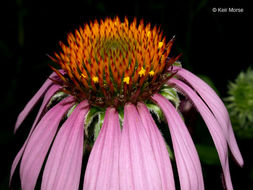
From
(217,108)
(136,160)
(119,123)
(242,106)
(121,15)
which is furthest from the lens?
(121,15)

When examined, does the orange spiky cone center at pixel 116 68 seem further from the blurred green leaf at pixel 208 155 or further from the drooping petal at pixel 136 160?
the blurred green leaf at pixel 208 155

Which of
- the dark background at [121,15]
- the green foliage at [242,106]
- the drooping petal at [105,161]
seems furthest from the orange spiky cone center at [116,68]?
the dark background at [121,15]

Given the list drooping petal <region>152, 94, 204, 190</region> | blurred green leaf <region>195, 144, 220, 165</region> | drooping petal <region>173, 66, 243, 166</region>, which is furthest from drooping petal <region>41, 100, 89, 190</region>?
blurred green leaf <region>195, 144, 220, 165</region>

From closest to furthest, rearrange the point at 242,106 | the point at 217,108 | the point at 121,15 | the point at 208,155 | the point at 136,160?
1. the point at 136,160
2. the point at 217,108
3. the point at 208,155
4. the point at 242,106
5. the point at 121,15

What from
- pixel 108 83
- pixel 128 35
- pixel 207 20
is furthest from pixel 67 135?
pixel 207 20

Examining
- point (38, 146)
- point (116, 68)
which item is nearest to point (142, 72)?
point (116, 68)

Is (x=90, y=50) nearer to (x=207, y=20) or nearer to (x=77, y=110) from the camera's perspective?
(x=77, y=110)

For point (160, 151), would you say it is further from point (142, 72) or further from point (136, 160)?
point (142, 72)

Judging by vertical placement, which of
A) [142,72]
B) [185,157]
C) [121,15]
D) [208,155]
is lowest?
[208,155]
